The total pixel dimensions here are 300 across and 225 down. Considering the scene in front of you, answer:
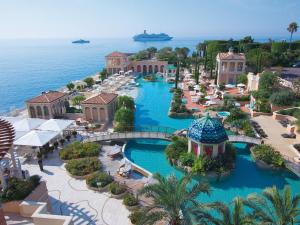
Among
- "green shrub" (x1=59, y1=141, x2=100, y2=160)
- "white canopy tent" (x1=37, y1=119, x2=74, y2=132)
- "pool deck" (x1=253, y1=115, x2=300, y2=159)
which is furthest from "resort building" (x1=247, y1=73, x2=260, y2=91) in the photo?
"white canopy tent" (x1=37, y1=119, x2=74, y2=132)

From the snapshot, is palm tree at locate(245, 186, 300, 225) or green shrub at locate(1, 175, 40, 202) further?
green shrub at locate(1, 175, 40, 202)

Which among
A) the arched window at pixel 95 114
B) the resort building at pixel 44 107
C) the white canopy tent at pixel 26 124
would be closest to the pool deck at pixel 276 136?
the arched window at pixel 95 114

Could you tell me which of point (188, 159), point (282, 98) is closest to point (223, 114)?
point (282, 98)

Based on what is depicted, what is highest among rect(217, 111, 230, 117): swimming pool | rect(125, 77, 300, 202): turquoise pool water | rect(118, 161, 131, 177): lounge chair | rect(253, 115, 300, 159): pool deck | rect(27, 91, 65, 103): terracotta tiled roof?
rect(27, 91, 65, 103): terracotta tiled roof

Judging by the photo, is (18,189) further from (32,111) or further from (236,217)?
(32,111)

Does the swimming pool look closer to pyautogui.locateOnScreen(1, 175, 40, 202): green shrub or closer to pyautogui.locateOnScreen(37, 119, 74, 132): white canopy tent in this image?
pyautogui.locateOnScreen(37, 119, 74, 132): white canopy tent

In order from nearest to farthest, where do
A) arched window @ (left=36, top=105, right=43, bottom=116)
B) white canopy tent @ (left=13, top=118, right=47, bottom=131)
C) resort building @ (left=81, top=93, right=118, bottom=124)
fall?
1. white canopy tent @ (left=13, top=118, right=47, bottom=131)
2. resort building @ (left=81, top=93, right=118, bottom=124)
3. arched window @ (left=36, top=105, right=43, bottom=116)

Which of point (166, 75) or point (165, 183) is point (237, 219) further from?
point (166, 75)
